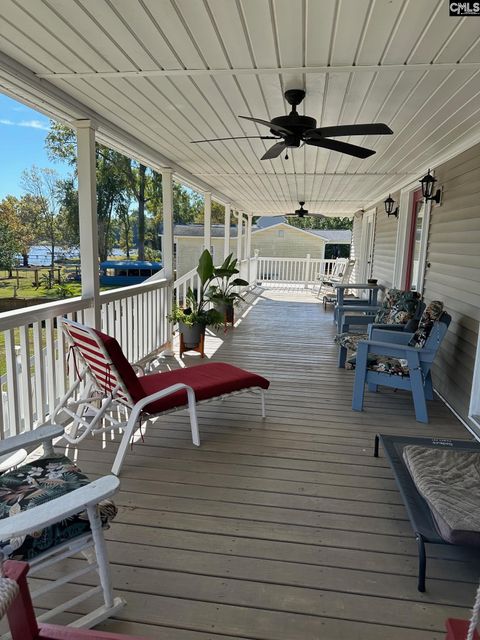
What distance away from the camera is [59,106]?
3.01m

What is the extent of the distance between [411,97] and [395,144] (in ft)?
4.36

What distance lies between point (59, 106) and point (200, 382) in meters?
2.22

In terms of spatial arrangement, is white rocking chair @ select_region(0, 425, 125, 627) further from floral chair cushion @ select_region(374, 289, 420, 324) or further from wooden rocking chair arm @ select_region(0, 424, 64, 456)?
floral chair cushion @ select_region(374, 289, 420, 324)

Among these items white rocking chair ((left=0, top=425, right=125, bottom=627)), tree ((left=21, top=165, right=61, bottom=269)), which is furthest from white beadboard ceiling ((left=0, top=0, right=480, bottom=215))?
tree ((left=21, top=165, right=61, bottom=269))

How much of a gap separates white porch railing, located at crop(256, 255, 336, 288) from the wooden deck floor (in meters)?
11.0

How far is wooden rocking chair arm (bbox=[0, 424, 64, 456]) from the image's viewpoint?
5.57ft

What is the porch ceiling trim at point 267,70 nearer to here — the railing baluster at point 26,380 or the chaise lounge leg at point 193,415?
the railing baluster at point 26,380

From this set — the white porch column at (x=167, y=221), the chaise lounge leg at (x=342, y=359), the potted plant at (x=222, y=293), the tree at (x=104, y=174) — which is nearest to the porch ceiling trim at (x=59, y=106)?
the white porch column at (x=167, y=221)

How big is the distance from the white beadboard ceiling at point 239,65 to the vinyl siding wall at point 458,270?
1.19ft

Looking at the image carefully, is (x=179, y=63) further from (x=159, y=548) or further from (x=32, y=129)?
(x=32, y=129)

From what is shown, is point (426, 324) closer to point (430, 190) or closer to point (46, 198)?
point (430, 190)

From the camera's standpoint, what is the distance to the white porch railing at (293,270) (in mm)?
14259

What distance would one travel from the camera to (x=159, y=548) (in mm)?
1905

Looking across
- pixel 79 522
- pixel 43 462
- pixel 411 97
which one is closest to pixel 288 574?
pixel 79 522
